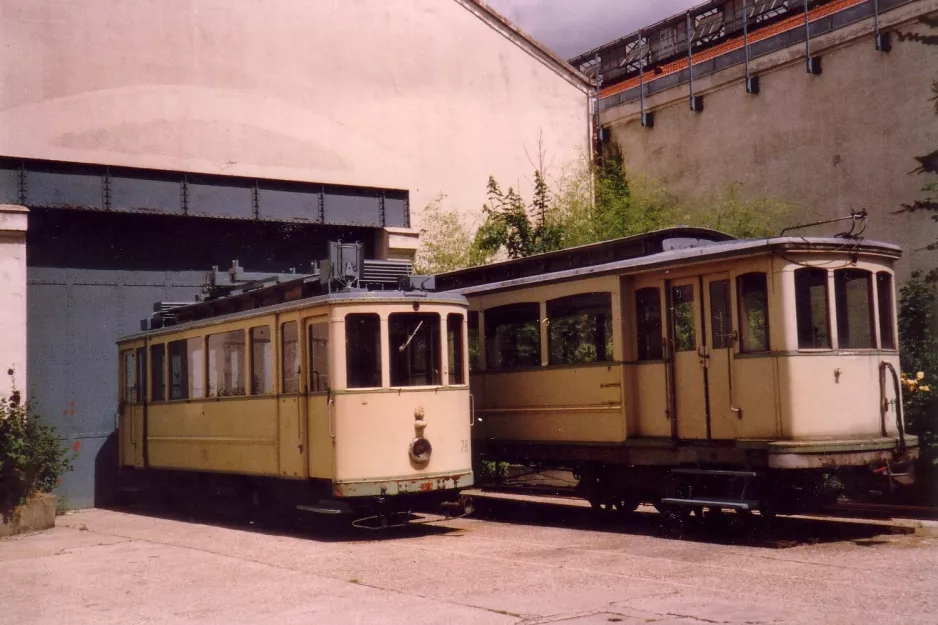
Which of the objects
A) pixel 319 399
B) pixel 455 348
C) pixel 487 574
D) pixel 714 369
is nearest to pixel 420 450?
pixel 319 399

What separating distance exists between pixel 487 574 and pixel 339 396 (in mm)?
3235

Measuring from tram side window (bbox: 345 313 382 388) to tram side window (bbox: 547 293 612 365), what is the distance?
2478 mm

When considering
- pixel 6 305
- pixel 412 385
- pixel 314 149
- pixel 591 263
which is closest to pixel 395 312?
pixel 412 385

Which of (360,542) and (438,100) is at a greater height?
(438,100)

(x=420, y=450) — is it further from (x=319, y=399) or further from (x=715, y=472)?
(x=715, y=472)

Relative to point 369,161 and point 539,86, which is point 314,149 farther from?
point 539,86

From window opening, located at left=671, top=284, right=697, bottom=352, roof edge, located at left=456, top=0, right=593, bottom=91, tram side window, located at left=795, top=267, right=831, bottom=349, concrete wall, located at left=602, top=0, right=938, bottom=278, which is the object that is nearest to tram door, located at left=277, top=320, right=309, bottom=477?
window opening, located at left=671, top=284, right=697, bottom=352

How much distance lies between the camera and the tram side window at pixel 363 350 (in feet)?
39.1

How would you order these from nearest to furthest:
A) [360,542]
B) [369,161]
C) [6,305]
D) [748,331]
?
[748,331], [360,542], [6,305], [369,161]

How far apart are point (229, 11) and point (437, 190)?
18.2 ft

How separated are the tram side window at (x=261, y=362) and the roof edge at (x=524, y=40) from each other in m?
12.1

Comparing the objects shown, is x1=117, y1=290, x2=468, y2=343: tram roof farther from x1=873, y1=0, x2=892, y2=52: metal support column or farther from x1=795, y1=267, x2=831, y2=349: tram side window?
x1=873, y1=0, x2=892, y2=52: metal support column

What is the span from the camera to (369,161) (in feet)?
69.4

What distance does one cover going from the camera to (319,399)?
39.6 feet
